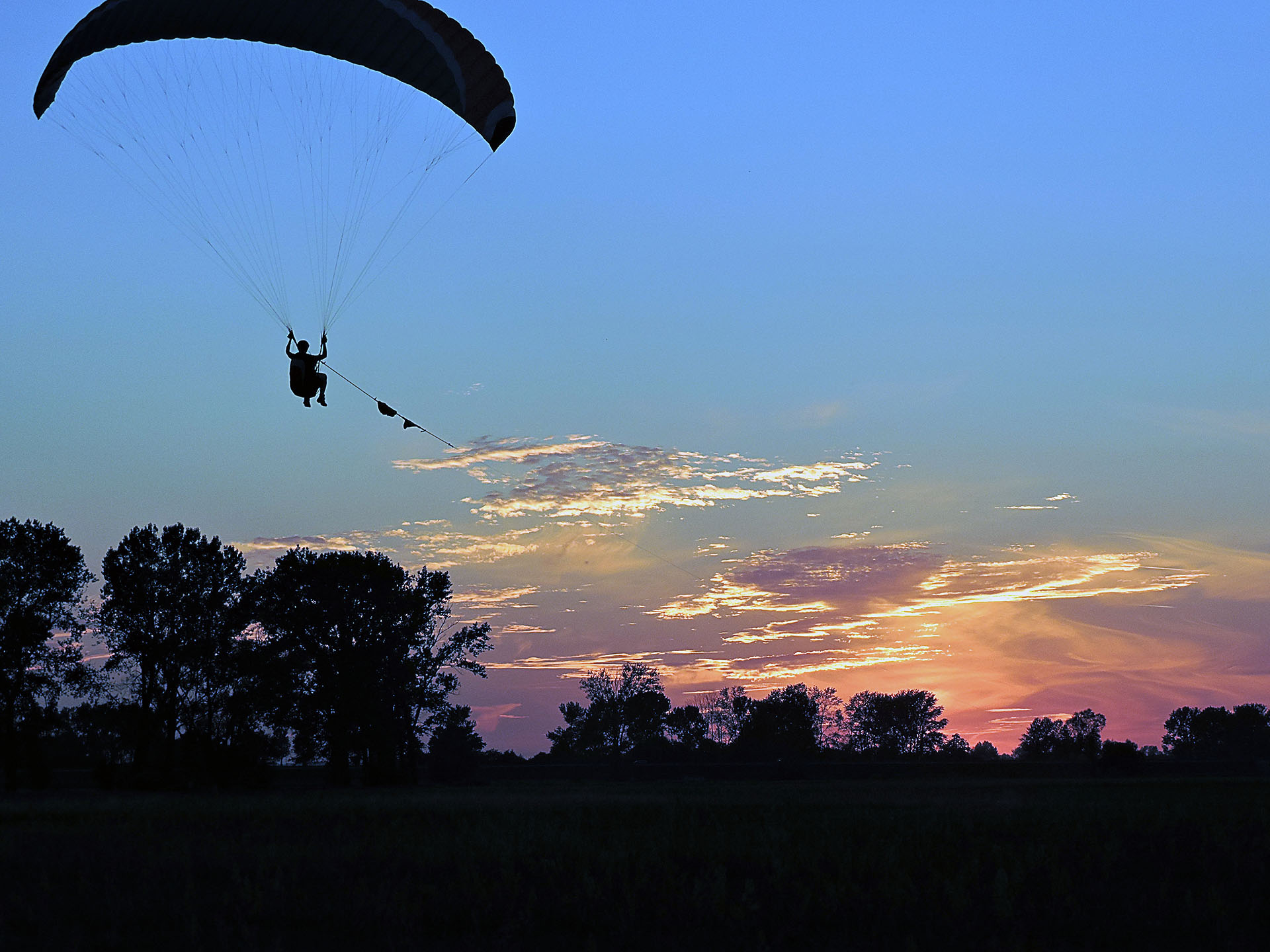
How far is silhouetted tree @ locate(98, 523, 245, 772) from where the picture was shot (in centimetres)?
5328

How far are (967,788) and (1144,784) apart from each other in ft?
40.3

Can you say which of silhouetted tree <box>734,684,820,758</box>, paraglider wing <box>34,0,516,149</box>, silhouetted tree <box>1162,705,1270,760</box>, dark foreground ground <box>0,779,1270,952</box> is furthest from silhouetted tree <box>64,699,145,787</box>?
silhouetted tree <box>1162,705,1270,760</box>

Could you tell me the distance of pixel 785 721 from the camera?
138 metres

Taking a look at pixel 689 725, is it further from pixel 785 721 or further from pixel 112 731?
pixel 112 731

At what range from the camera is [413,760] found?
60.4 meters

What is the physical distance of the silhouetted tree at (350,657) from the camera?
184 feet

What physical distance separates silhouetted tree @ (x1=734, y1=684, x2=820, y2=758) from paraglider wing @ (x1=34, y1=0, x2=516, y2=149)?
119 metres

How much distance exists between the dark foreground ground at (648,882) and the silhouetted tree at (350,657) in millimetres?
29314

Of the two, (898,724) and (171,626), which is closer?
(171,626)

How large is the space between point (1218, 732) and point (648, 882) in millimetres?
182567

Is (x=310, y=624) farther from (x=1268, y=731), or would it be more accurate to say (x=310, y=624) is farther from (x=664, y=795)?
(x=1268, y=731)

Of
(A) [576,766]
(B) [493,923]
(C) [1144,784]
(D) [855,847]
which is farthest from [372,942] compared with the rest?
(A) [576,766]

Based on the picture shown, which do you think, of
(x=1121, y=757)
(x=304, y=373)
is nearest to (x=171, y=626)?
(x=304, y=373)

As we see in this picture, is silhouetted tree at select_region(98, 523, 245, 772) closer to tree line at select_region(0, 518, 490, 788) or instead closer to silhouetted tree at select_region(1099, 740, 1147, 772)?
tree line at select_region(0, 518, 490, 788)
